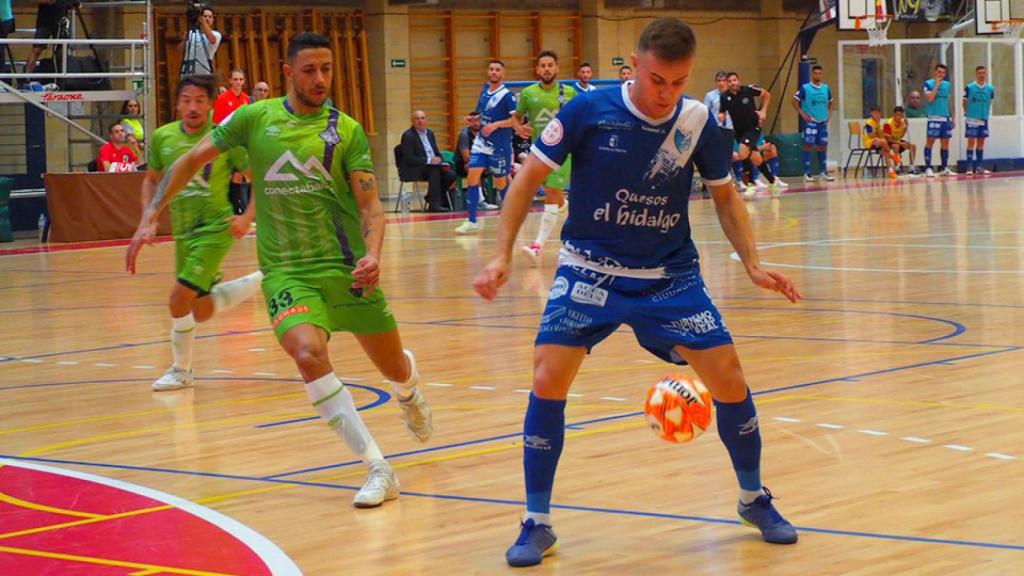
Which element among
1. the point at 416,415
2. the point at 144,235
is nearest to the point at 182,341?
the point at 144,235

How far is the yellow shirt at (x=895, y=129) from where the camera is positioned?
33375 millimetres

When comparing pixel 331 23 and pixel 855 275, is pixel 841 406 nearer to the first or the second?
pixel 855 275

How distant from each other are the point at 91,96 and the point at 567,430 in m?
17.0

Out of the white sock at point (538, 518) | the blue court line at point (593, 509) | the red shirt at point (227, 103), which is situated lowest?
the blue court line at point (593, 509)

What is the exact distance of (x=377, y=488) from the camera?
5.93m

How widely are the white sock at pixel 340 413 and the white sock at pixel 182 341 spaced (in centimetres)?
309

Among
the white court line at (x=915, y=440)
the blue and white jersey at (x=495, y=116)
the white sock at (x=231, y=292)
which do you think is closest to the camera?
the white court line at (x=915, y=440)

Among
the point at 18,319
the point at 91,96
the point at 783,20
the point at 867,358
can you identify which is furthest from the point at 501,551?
the point at 783,20

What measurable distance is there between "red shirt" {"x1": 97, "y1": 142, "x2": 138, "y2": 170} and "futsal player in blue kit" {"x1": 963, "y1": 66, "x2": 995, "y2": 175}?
60.5 feet

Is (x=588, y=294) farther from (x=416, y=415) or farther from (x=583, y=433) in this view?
(x=583, y=433)

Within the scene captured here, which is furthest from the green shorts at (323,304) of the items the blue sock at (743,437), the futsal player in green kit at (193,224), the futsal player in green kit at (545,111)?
the futsal player in green kit at (545,111)

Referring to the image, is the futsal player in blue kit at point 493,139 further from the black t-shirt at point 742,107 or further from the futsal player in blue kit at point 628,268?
the futsal player in blue kit at point 628,268

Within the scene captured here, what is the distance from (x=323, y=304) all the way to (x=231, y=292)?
3.23 metres

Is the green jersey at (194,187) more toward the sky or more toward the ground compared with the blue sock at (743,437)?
more toward the sky
